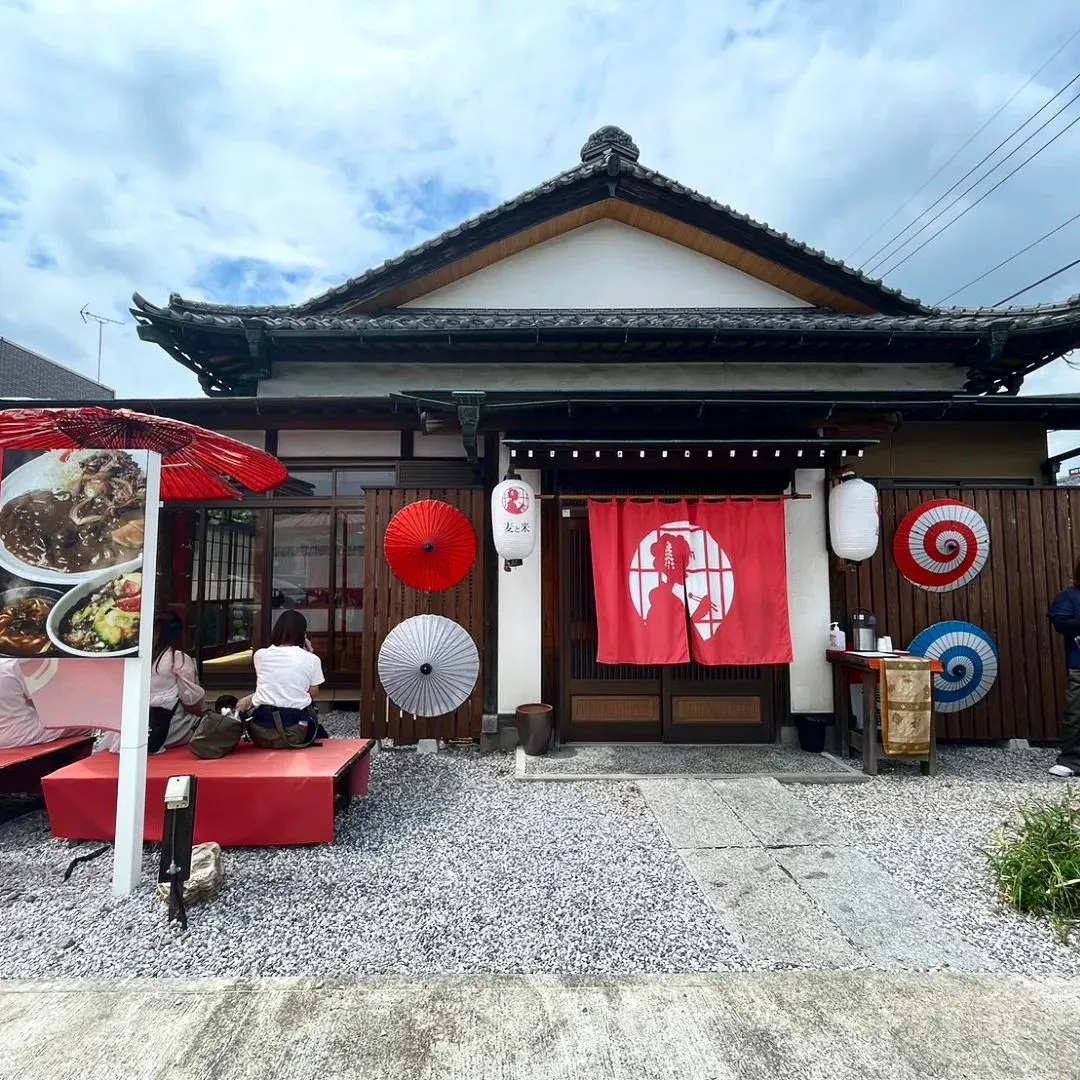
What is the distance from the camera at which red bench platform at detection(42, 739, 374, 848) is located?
12.9 feet

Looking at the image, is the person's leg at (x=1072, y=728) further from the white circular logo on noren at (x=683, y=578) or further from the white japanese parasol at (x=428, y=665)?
the white japanese parasol at (x=428, y=665)

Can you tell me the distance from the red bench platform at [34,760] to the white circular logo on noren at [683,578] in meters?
5.19

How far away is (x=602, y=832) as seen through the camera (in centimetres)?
430

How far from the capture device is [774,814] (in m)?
4.61

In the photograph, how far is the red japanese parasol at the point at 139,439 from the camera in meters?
3.61

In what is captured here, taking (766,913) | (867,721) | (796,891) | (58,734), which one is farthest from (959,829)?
(58,734)

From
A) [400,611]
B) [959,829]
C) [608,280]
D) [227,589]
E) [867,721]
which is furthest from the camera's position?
[608,280]

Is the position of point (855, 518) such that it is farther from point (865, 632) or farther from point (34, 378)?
point (34, 378)

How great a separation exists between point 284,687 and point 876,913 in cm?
429

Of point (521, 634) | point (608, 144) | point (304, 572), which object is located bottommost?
point (521, 634)

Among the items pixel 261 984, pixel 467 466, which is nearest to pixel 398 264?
pixel 467 466

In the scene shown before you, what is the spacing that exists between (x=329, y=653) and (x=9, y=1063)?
558cm

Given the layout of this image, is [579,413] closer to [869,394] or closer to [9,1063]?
[869,394]

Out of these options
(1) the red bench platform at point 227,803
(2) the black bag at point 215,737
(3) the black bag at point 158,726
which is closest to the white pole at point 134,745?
(1) the red bench platform at point 227,803
